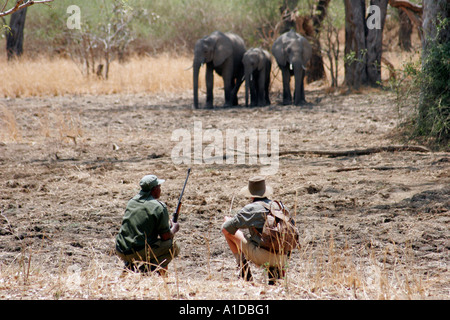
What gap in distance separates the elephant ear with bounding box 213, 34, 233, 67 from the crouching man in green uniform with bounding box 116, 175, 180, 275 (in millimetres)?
10857

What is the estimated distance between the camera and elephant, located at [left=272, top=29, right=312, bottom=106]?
15.1m

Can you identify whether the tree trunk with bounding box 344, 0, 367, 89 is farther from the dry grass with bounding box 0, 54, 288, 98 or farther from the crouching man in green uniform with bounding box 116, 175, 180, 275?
the crouching man in green uniform with bounding box 116, 175, 180, 275

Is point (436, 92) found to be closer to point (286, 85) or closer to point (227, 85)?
point (286, 85)

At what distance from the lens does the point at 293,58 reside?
594 inches

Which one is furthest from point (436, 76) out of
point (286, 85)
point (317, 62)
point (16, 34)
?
point (16, 34)

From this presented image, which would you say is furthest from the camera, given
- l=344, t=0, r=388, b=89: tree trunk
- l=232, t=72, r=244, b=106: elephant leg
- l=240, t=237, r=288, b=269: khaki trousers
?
l=344, t=0, r=388, b=89: tree trunk

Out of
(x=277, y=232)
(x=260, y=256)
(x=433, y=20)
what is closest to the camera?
(x=277, y=232)

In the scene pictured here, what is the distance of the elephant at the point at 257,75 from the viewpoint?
1538 cm

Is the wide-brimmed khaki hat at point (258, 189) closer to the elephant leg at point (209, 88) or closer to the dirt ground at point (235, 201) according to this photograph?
the dirt ground at point (235, 201)

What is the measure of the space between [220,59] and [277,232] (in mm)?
11374

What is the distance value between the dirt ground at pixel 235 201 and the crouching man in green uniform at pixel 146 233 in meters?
0.23

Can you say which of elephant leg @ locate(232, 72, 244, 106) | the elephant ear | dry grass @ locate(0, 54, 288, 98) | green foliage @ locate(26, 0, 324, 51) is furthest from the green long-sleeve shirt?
green foliage @ locate(26, 0, 324, 51)

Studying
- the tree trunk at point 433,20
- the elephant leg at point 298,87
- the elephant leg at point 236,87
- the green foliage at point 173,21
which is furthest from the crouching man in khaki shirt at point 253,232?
the green foliage at point 173,21

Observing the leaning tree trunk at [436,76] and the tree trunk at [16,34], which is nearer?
the leaning tree trunk at [436,76]
